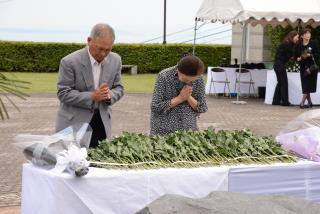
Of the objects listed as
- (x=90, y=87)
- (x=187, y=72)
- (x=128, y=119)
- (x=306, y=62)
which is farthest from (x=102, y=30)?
(x=306, y=62)

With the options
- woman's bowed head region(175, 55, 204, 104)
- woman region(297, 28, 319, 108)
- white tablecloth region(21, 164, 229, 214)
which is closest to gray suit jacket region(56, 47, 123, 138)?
woman's bowed head region(175, 55, 204, 104)

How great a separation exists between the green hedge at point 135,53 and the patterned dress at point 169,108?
2718cm

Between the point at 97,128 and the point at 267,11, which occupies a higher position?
the point at 267,11

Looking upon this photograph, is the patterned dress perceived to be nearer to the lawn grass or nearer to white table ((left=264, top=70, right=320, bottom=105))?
white table ((left=264, top=70, right=320, bottom=105))

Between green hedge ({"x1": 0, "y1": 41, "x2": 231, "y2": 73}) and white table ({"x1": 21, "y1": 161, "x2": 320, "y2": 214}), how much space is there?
28121 mm

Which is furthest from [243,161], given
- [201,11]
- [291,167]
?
[201,11]

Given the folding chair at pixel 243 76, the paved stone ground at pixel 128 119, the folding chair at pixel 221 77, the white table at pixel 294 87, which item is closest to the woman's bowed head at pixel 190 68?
the paved stone ground at pixel 128 119

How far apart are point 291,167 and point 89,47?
1.86 metres

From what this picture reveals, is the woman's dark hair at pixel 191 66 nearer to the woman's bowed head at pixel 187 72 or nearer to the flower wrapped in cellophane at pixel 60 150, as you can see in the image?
the woman's bowed head at pixel 187 72

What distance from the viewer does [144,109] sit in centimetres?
1662

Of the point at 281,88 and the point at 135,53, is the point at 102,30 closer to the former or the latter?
the point at 281,88

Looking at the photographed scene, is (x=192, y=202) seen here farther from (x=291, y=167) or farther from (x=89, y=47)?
(x=89, y=47)

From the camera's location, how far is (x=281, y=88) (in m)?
17.7

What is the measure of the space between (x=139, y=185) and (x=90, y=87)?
1492mm
